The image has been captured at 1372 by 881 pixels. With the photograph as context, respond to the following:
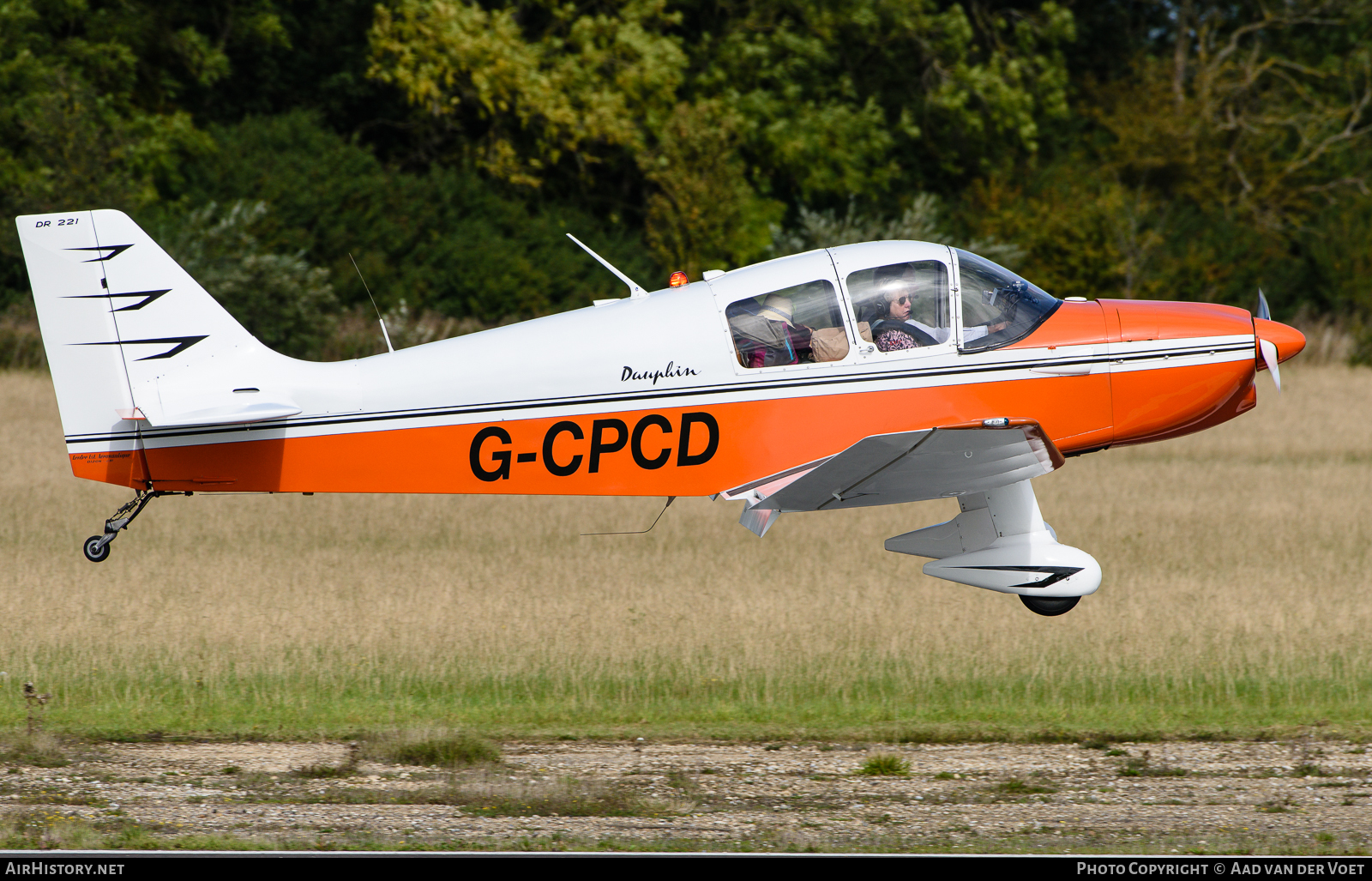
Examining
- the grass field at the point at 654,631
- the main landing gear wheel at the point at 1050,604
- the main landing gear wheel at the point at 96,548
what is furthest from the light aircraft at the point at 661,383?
the grass field at the point at 654,631

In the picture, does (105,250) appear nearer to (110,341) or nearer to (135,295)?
(135,295)

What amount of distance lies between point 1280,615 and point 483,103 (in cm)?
2792

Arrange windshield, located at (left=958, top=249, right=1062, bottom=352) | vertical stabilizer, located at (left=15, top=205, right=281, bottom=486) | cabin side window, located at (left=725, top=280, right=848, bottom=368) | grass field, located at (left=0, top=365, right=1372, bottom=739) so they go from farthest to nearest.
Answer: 1. grass field, located at (left=0, top=365, right=1372, bottom=739)
2. vertical stabilizer, located at (left=15, top=205, right=281, bottom=486)
3. windshield, located at (left=958, top=249, right=1062, bottom=352)
4. cabin side window, located at (left=725, top=280, right=848, bottom=368)

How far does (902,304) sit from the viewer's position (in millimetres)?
8945

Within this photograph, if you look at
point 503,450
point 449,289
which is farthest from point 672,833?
point 449,289

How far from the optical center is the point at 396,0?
36438mm

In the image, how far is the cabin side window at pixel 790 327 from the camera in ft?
29.2

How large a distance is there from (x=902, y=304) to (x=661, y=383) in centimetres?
162

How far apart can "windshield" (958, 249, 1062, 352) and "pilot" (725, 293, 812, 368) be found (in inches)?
41.0

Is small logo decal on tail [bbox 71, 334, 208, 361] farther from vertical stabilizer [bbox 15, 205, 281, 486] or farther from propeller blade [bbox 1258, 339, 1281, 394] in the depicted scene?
propeller blade [bbox 1258, 339, 1281, 394]

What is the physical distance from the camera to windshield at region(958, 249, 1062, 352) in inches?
355

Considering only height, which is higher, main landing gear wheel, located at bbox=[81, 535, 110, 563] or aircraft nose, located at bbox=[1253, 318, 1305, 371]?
aircraft nose, located at bbox=[1253, 318, 1305, 371]

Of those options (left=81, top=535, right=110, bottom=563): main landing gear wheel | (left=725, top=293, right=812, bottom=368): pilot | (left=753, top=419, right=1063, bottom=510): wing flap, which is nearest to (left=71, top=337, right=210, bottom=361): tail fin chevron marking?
(left=81, top=535, right=110, bottom=563): main landing gear wheel

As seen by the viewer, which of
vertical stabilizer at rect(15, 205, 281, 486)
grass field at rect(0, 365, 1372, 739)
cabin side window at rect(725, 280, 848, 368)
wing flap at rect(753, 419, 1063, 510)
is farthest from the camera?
grass field at rect(0, 365, 1372, 739)
